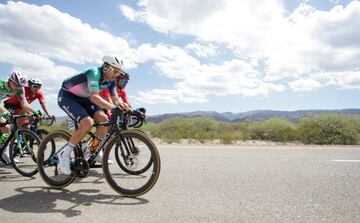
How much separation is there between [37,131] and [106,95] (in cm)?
189

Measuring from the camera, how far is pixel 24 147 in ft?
19.6

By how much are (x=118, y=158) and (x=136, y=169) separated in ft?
1.20

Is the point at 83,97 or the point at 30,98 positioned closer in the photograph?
the point at 83,97

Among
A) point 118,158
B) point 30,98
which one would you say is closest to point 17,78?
point 30,98

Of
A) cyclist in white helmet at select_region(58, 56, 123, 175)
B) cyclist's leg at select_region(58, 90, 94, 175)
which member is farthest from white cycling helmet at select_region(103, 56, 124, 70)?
cyclist's leg at select_region(58, 90, 94, 175)

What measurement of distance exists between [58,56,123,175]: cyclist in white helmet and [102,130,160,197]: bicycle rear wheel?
1.49 feet

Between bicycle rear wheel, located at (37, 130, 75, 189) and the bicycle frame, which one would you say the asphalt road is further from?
the bicycle frame

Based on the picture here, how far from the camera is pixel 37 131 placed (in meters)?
6.53

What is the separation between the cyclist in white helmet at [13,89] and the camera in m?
5.95

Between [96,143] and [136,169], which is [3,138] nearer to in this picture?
[96,143]

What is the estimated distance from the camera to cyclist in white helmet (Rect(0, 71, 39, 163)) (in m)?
5.95

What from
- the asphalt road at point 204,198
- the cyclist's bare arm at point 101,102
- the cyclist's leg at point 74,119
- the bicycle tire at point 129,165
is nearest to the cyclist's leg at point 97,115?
the cyclist's leg at point 74,119

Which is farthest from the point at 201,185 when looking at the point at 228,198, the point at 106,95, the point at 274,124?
the point at 274,124

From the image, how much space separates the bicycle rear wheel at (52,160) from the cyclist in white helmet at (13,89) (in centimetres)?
146
